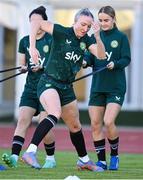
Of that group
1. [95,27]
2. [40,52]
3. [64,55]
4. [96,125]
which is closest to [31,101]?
[40,52]

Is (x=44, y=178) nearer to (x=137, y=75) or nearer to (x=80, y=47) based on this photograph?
(x=80, y=47)

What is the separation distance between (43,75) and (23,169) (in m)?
1.31

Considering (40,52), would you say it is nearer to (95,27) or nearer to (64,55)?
(64,55)

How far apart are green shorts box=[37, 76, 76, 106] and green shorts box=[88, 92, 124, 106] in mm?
899

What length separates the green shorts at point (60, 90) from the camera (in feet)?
33.4

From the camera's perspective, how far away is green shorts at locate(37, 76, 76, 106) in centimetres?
1020

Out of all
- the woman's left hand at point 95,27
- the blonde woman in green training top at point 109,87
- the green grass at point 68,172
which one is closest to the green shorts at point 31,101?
the blonde woman in green training top at point 109,87

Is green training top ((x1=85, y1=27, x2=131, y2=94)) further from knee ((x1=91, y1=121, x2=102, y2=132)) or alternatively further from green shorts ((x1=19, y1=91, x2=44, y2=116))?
green shorts ((x1=19, y1=91, x2=44, y2=116))

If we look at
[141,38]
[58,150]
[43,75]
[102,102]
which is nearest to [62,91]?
[43,75]

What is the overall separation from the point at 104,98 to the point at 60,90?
1203 mm

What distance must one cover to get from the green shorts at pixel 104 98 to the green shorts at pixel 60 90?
90 centimetres

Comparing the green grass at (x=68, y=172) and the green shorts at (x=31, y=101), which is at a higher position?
the green shorts at (x=31, y=101)

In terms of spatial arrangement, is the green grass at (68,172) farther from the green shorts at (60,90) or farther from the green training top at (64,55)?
the green training top at (64,55)

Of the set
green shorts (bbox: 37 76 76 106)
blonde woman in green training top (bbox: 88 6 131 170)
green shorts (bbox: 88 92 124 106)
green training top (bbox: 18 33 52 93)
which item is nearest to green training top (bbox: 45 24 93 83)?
green shorts (bbox: 37 76 76 106)
